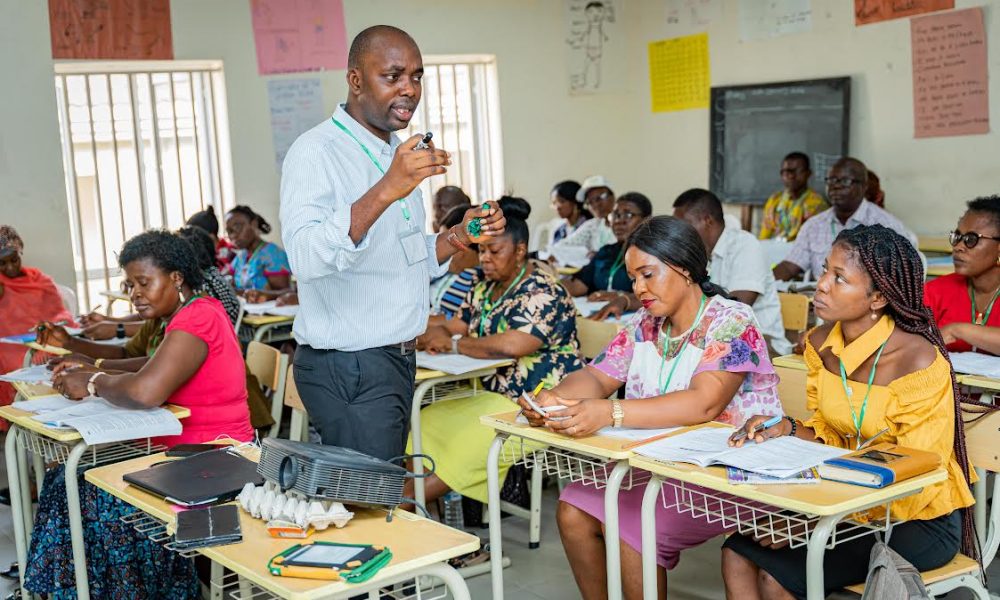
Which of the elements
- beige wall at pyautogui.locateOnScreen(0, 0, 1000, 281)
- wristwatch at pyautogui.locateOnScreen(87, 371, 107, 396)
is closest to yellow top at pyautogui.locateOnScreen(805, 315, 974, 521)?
wristwatch at pyautogui.locateOnScreen(87, 371, 107, 396)

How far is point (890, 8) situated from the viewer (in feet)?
22.6

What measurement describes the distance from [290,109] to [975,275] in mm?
5142

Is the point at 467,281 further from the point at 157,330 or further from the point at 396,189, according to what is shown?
the point at 396,189

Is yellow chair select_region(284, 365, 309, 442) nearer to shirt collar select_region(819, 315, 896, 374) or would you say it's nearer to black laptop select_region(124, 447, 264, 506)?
black laptop select_region(124, 447, 264, 506)

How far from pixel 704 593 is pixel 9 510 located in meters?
2.96

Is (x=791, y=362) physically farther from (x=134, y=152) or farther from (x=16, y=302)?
(x=134, y=152)

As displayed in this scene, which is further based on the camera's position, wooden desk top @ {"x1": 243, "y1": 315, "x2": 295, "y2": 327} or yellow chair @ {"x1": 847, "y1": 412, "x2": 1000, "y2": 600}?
wooden desk top @ {"x1": 243, "y1": 315, "x2": 295, "y2": 327}

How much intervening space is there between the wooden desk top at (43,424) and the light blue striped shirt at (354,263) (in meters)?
0.67

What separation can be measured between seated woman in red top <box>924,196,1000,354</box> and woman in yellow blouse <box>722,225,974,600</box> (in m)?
1.04

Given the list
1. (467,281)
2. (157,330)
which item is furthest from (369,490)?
(467,281)

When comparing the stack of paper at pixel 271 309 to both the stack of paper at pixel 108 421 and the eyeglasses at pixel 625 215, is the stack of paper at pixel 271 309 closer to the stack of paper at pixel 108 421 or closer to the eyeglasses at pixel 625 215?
the eyeglasses at pixel 625 215

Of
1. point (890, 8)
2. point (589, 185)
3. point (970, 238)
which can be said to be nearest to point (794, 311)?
point (970, 238)

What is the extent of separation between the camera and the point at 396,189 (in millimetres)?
2086

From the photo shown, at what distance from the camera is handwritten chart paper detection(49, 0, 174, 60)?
6617 millimetres
